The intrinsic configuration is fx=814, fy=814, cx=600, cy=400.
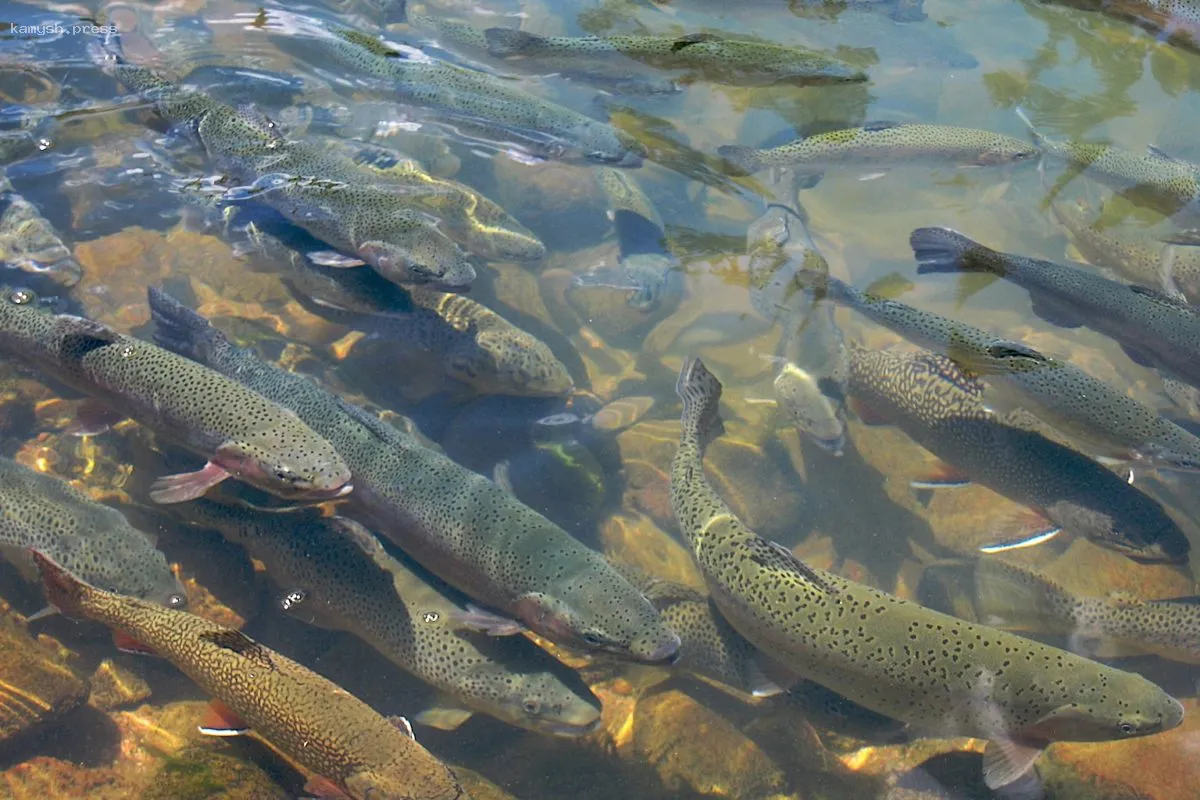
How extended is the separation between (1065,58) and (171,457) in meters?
10.2

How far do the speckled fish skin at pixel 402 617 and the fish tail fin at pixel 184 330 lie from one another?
42.1 inches

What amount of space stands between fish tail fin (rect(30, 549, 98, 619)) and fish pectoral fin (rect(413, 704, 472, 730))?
1757mm

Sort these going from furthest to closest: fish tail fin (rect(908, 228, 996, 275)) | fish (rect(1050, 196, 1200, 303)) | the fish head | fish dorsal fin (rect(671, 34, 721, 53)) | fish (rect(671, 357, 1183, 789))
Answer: fish dorsal fin (rect(671, 34, 721, 53)) < fish (rect(1050, 196, 1200, 303)) < fish tail fin (rect(908, 228, 996, 275)) < the fish head < fish (rect(671, 357, 1183, 789))

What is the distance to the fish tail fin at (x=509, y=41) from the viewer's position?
25.5 ft

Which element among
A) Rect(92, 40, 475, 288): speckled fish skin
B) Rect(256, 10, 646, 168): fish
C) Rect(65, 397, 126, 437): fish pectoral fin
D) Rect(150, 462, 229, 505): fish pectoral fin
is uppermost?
Rect(256, 10, 646, 168): fish

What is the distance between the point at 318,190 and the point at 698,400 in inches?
135

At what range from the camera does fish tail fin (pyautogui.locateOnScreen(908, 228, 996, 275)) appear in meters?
5.98

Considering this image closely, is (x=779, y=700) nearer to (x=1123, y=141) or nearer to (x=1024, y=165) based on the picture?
(x=1024, y=165)

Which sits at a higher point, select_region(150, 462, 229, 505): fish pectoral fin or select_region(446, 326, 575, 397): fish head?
select_region(446, 326, 575, 397): fish head

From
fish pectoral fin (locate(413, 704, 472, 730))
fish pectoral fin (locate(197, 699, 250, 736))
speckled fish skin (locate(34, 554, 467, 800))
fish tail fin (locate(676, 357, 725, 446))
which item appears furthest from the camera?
fish tail fin (locate(676, 357, 725, 446))

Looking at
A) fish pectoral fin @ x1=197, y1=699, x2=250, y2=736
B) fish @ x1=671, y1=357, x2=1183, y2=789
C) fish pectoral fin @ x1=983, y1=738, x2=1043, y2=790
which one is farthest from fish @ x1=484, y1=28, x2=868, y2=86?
fish pectoral fin @ x1=983, y1=738, x2=1043, y2=790

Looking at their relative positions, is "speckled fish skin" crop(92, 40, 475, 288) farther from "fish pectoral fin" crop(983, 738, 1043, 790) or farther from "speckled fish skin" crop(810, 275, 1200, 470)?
"fish pectoral fin" crop(983, 738, 1043, 790)

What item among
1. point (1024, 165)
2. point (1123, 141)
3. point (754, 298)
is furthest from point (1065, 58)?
point (754, 298)

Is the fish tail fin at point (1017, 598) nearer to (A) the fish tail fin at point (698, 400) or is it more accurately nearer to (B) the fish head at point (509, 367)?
(A) the fish tail fin at point (698, 400)
